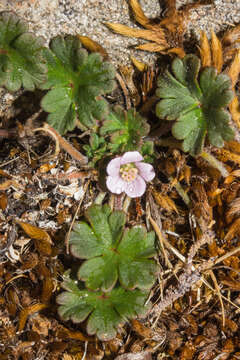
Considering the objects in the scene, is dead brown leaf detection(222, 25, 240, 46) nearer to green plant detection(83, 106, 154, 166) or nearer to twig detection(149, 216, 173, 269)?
green plant detection(83, 106, 154, 166)

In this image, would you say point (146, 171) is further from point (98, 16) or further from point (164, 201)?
point (98, 16)

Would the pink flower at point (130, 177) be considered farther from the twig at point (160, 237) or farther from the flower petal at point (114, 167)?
the twig at point (160, 237)

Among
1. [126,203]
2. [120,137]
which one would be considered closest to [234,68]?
[120,137]

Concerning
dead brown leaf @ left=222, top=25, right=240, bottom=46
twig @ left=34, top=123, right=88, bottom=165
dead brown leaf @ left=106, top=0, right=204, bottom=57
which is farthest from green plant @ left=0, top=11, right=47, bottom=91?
dead brown leaf @ left=222, top=25, right=240, bottom=46

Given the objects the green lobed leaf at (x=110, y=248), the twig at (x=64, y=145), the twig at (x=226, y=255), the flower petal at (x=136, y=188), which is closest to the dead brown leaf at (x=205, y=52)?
the flower petal at (x=136, y=188)

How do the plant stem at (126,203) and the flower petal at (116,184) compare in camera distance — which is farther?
the plant stem at (126,203)

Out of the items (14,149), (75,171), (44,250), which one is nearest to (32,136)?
(14,149)
